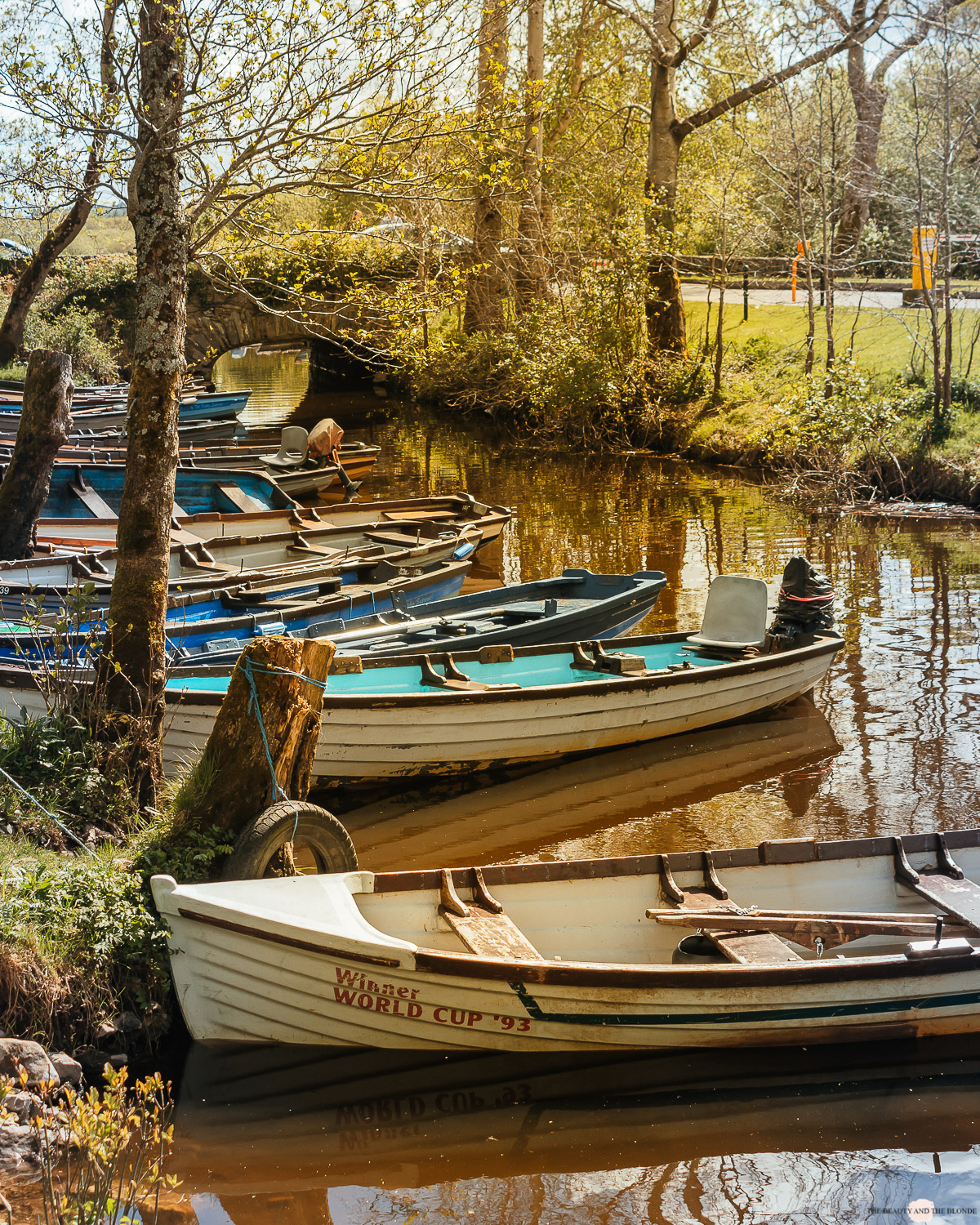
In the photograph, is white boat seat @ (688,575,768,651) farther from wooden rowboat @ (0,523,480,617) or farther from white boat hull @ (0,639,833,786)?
wooden rowboat @ (0,523,480,617)

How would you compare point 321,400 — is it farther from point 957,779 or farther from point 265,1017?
point 265,1017

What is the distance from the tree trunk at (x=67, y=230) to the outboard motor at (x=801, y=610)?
23.1ft

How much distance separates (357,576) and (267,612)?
78.9 inches

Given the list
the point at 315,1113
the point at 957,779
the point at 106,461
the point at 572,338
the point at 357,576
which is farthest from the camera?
the point at 572,338

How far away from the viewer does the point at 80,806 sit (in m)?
6.59

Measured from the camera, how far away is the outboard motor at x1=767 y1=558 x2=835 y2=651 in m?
10.7

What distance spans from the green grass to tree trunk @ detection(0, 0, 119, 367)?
13.4m

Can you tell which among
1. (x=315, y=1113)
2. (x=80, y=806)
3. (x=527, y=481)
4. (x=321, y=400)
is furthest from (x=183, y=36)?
(x=321, y=400)

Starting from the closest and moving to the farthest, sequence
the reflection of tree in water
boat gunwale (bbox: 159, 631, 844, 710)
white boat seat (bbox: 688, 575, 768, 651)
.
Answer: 1. the reflection of tree in water
2. boat gunwale (bbox: 159, 631, 844, 710)
3. white boat seat (bbox: 688, 575, 768, 651)

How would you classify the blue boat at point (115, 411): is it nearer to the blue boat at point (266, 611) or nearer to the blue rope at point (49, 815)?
the blue boat at point (266, 611)

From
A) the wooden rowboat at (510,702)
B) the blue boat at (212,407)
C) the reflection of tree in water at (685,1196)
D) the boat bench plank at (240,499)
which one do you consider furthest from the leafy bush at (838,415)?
the reflection of tree in water at (685,1196)

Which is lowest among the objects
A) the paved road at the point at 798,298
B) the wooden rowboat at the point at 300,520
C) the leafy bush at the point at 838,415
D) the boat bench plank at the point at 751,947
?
the boat bench plank at the point at 751,947

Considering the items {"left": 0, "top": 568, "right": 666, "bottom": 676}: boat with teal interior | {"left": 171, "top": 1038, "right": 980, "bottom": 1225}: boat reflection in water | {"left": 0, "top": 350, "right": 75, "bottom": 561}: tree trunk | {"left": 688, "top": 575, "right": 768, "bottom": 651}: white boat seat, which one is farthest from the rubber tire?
{"left": 0, "top": 350, "right": 75, "bottom": 561}: tree trunk

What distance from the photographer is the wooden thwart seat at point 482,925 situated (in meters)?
5.61
